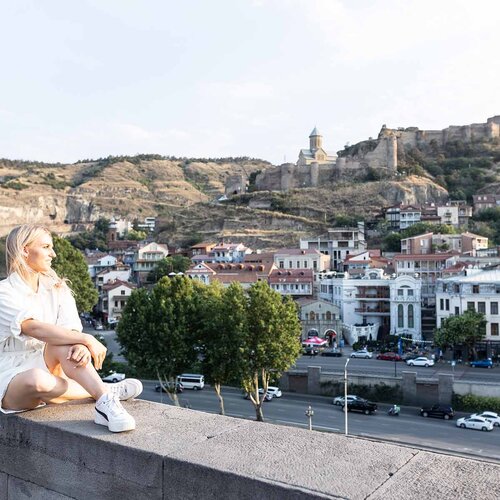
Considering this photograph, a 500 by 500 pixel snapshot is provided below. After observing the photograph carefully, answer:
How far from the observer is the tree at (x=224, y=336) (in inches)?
845

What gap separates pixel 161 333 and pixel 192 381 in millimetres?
6721

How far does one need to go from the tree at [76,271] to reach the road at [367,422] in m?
6.62

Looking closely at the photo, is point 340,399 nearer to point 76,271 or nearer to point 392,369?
point 392,369

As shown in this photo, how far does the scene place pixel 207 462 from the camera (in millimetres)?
2561

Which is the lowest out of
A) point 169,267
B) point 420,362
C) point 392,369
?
point 392,369

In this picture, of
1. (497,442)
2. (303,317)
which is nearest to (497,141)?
(303,317)

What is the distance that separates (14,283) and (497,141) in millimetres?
94590

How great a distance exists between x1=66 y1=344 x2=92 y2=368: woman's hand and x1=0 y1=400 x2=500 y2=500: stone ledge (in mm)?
273

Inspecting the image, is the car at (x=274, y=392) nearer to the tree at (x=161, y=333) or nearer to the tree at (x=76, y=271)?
the tree at (x=161, y=333)

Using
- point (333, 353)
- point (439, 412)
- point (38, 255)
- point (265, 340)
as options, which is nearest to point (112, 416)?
point (38, 255)

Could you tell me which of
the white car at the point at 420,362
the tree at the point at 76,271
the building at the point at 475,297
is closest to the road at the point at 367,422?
the white car at the point at 420,362

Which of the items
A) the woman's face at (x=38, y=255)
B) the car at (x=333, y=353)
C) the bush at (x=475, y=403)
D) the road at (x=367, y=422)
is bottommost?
the road at (x=367, y=422)

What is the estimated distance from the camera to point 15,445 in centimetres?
329

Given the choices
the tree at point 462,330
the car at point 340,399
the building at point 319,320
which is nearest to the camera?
the car at point 340,399
